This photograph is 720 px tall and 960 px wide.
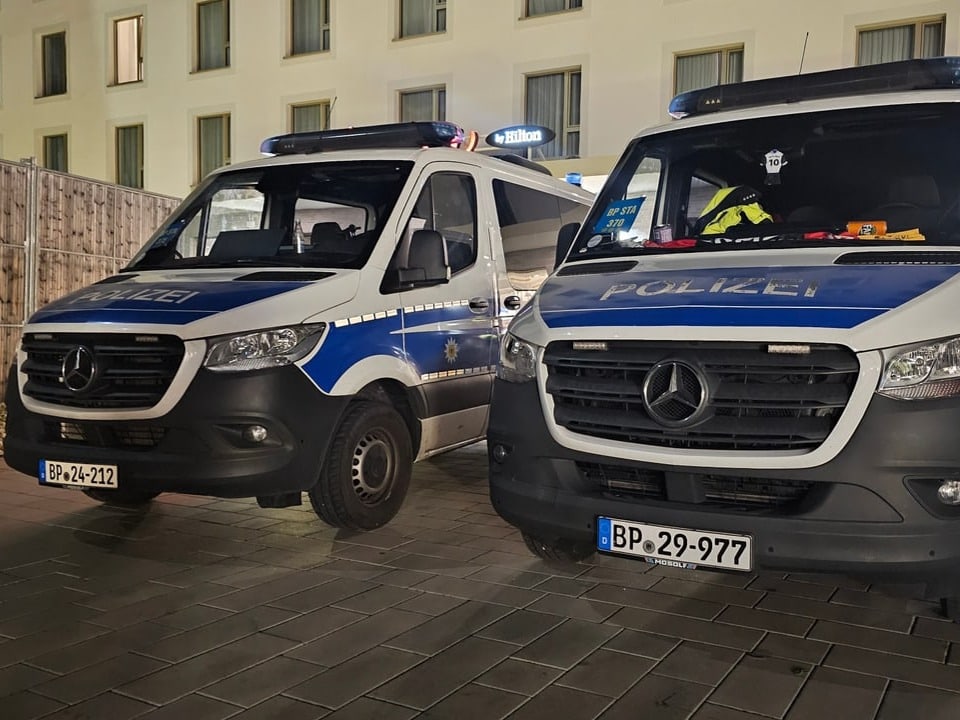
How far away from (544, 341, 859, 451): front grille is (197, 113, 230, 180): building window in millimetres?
19127

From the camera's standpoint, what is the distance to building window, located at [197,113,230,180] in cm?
2134

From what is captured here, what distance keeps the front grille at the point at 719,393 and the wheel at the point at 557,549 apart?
0.64 meters

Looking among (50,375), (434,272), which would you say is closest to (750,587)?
(434,272)

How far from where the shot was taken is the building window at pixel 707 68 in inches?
628

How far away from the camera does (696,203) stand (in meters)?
5.00

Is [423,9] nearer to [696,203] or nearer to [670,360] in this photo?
[696,203]

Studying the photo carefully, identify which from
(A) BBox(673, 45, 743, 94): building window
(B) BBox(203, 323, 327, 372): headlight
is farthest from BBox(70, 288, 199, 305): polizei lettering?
(A) BBox(673, 45, 743, 94): building window

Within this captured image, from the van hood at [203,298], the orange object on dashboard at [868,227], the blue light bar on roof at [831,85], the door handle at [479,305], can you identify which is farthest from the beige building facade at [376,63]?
the orange object on dashboard at [868,227]

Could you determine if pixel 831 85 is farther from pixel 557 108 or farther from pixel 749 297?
pixel 557 108

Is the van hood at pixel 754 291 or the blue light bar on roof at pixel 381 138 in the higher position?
the blue light bar on roof at pixel 381 138

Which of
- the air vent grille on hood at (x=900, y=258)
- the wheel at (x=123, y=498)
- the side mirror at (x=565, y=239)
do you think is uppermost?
the side mirror at (x=565, y=239)

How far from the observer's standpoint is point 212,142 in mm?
21578

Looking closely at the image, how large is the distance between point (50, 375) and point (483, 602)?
255cm

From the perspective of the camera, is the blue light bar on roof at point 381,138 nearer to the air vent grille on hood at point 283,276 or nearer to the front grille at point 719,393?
the air vent grille on hood at point 283,276
